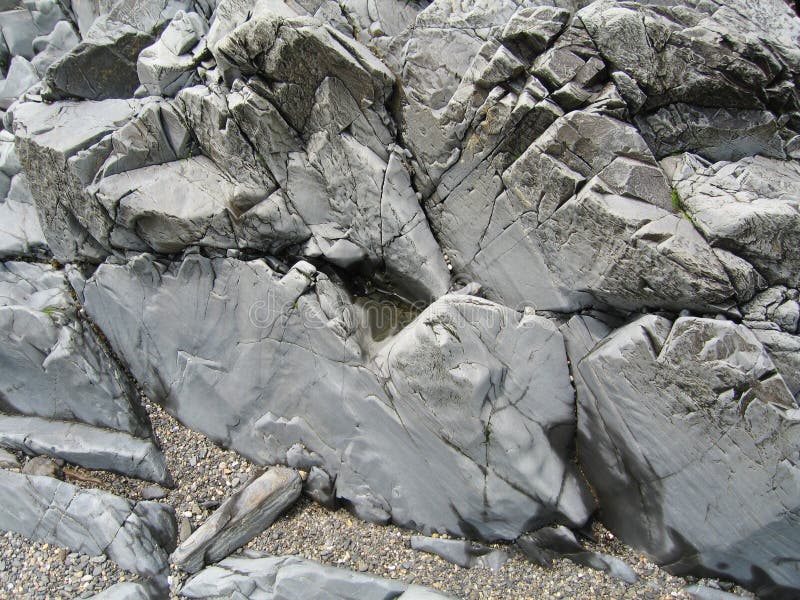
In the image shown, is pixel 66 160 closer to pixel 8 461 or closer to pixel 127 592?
pixel 8 461

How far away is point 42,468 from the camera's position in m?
9.59

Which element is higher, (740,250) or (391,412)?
(740,250)

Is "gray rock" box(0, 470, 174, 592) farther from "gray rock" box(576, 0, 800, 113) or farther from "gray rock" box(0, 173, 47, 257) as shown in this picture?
"gray rock" box(576, 0, 800, 113)

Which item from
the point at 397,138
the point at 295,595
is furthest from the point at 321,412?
the point at 397,138

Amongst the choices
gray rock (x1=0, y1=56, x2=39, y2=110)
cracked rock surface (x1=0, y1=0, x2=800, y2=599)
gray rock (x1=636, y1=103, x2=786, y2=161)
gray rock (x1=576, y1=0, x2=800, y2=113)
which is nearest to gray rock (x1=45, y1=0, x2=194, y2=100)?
cracked rock surface (x1=0, y1=0, x2=800, y2=599)

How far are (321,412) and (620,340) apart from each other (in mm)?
5275

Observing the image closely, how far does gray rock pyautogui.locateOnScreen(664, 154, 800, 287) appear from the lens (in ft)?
25.9

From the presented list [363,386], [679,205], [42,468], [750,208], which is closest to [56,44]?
[42,468]

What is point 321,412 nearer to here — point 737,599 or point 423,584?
point 423,584

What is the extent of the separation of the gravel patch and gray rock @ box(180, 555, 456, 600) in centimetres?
40

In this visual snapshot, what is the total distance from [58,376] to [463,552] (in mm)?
8037

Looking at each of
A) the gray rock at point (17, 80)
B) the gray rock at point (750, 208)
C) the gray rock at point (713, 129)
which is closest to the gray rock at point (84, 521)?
the gray rock at point (17, 80)

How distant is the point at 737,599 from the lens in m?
8.12

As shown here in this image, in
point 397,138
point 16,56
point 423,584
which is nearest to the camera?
point 423,584
